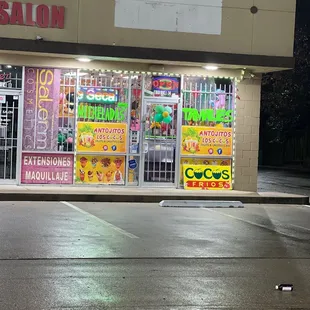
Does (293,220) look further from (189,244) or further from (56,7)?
(56,7)

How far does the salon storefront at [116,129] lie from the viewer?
50.8 ft

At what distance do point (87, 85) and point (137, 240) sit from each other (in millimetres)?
7365

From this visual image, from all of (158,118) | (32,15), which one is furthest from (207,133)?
(32,15)

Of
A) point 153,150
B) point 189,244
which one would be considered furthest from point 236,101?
point 189,244

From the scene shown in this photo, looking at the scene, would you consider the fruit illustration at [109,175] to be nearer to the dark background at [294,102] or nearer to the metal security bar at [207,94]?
the metal security bar at [207,94]

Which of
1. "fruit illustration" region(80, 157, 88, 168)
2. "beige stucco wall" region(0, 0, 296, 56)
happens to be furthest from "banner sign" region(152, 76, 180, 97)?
"fruit illustration" region(80, 157, 88, 168)

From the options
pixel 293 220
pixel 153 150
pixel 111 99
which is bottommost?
pixel 293 220

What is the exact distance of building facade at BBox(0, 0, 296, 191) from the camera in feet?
47.9

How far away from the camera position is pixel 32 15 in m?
14.3

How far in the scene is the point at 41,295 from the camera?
6.04 meters

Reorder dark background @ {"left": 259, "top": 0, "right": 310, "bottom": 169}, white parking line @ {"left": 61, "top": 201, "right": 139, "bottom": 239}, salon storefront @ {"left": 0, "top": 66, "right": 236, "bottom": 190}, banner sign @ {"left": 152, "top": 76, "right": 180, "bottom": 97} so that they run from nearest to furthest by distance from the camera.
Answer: white parking line @ {"left": 61, "top": 201, "right": 139, "bottom": 239} < salon storefront @ {"left": 0, "top": 66, "right": 236, "bottom": 190} < banner sign @ {"left": 152, "top": 76, "right": 180, "bottom": 97} < dark background @ {"left": 259, "top": 0, "right": 310, "bottom": 169}

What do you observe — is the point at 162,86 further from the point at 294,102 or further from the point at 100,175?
the point at 294,102

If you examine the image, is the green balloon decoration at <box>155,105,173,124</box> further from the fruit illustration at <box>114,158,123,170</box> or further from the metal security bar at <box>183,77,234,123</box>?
the fruit illustration at <box>114,158,123,170</box>

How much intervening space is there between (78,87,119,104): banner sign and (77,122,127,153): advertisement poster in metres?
0.63
